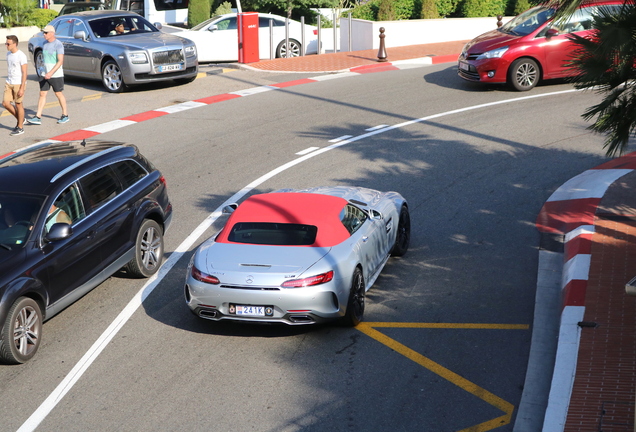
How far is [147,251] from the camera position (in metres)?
9.84

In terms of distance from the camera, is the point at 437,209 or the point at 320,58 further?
the point at 320,58

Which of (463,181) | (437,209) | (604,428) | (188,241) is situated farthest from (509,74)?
(604,428)

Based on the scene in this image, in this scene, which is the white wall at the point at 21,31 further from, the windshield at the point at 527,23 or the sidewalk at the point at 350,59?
the windshield at the point at 527,23

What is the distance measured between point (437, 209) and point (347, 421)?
5.94 metres

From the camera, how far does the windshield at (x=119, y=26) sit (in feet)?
66.4

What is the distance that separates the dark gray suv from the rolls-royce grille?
953 centimetres

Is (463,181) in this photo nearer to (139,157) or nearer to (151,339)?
(139,157)

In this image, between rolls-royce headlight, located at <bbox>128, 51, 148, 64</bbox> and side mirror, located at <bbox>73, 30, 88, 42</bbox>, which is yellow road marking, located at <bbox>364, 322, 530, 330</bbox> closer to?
rolls-royce headlight, located at <bbox>128, 51, 148, 64</bbox>

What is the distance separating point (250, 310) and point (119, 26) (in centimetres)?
1469

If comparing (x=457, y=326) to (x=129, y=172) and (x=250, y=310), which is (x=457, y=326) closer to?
(x=250, y=310)

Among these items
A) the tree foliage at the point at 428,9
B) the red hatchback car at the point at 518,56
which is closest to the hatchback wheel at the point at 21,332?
the red hatchback car at the point at 518,56

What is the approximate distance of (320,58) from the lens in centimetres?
2491

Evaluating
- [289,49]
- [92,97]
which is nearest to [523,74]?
[289,49]

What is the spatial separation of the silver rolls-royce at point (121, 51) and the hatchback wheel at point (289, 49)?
17.0 feet
